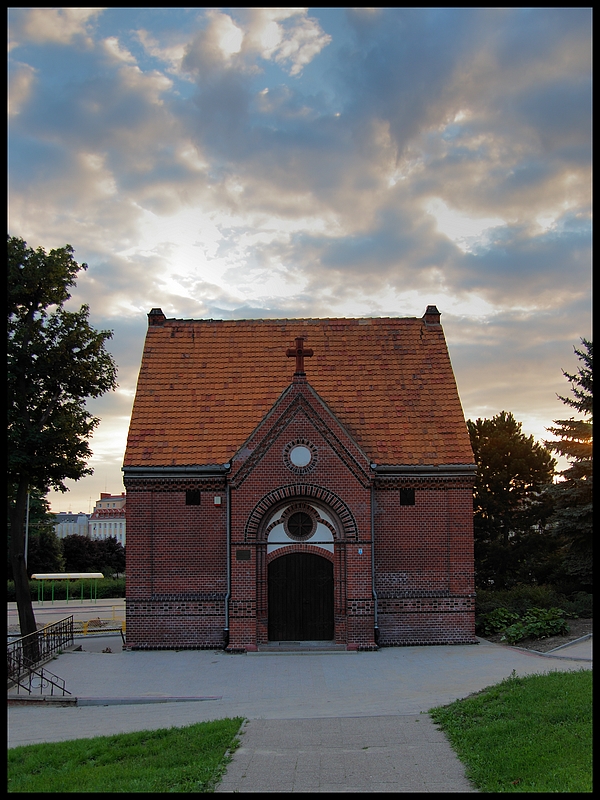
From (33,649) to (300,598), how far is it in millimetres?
6728

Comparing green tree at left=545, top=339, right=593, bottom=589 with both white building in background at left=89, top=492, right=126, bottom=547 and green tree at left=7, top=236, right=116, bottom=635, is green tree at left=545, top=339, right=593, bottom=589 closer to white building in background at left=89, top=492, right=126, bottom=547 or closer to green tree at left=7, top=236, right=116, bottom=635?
green tree at left=7, top=236, right=116, bottom=635

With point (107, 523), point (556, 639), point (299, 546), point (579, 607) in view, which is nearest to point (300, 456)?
point (299, 546)

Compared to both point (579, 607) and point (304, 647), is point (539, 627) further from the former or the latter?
point (304, 647)

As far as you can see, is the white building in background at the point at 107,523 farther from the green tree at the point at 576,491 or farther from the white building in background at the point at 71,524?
the green tree at the point at 576,491

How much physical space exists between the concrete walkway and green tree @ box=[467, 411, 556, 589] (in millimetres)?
10860

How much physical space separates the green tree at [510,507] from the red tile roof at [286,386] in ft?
30.8

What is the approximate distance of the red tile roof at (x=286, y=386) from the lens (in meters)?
20.2

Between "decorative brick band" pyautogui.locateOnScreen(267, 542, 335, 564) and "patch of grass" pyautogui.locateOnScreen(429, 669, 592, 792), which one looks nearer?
"patch of grass" pyautogui.locateOnScreen(429, 669, 592, 792)

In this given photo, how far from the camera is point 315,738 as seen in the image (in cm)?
Answer: 965

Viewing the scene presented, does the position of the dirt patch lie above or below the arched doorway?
below

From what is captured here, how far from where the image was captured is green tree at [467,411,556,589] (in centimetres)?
2939

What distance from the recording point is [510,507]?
30266mm

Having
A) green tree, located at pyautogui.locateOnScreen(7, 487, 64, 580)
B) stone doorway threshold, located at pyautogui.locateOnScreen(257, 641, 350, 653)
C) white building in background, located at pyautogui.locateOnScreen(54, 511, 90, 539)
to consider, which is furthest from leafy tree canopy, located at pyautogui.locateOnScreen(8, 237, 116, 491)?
white building in background, located at pyautogui.locateOnScreen(54, 511, 90, 539)

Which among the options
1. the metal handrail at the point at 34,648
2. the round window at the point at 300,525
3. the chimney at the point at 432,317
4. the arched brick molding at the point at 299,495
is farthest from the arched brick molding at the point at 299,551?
the chimney at the point at 432,317
